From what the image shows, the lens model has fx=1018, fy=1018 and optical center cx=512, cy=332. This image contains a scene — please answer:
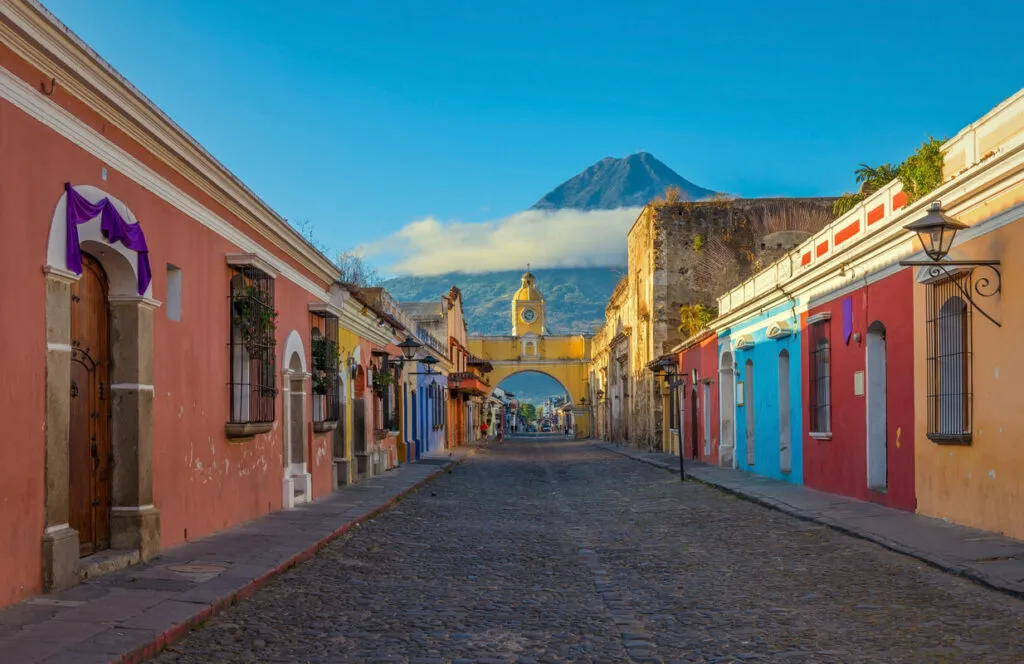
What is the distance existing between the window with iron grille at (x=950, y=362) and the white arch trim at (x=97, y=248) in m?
7.77

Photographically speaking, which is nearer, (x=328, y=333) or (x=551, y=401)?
(x=328, y=333)

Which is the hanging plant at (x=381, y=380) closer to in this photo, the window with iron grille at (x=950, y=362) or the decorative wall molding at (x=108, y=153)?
the decorative wall molding at (x=108, y=153)

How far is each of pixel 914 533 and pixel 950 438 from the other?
49.4 inches

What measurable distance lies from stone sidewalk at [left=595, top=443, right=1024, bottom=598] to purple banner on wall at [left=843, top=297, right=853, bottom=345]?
233 centimetres

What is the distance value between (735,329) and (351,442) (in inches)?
351

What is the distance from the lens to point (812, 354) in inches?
647

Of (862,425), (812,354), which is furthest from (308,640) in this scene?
(812,354)

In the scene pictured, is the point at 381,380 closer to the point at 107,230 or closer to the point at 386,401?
the point at 386,401

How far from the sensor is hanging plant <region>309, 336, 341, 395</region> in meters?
16.1

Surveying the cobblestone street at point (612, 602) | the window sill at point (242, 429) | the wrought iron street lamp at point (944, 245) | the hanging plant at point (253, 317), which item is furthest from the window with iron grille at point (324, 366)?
the wrought iron street lamp at point (944, 245)

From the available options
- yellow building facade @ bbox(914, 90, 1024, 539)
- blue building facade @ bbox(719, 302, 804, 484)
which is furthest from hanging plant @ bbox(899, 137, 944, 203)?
blue building facade @ bbox(719, 302, 804, 484)

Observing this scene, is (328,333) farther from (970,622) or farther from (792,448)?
(970,622)

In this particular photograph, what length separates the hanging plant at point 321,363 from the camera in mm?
16098

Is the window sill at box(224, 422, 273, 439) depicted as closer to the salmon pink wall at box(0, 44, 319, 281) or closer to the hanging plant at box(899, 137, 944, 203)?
the salmon pink wall at box(0, 44, 319, 281)
